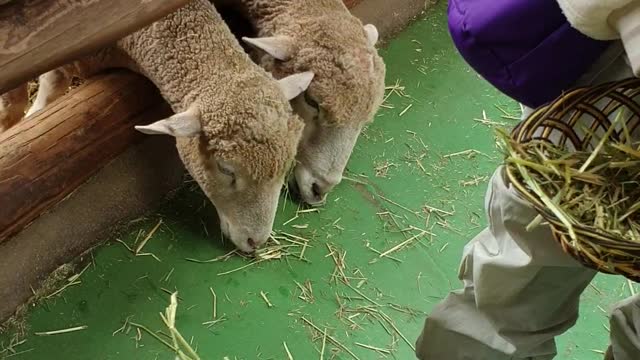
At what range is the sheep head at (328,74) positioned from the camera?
3.31 meters

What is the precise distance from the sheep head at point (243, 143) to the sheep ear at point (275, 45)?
0.51ft

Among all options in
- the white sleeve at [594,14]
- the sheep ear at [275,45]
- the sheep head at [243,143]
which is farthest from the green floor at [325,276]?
the white sleeve at [594,14]

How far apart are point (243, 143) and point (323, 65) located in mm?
572

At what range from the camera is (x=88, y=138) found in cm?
A: 305

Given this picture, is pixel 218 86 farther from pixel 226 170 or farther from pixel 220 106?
pixel 226 170

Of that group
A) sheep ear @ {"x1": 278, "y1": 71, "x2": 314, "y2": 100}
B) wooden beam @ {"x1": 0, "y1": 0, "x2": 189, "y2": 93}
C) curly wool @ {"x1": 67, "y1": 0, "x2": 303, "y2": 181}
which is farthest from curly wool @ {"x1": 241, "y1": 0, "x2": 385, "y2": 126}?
wooden beam @ {"x1": 0, "y1": 0, "x2": 189, "y2": 93}

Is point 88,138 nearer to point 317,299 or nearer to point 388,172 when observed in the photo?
point 317,299

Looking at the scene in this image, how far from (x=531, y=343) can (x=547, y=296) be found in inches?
8.4

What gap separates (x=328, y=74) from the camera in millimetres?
3309

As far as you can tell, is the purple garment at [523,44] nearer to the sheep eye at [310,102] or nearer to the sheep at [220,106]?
the sheep at [220,106]

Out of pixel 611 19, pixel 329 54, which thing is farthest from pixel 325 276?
pixel 611 19

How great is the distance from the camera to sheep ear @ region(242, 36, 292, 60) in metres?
3.20

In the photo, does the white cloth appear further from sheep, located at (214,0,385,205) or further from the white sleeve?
sheep, located at (214,0,385,205)

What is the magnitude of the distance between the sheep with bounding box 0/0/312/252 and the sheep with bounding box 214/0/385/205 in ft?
0.43
